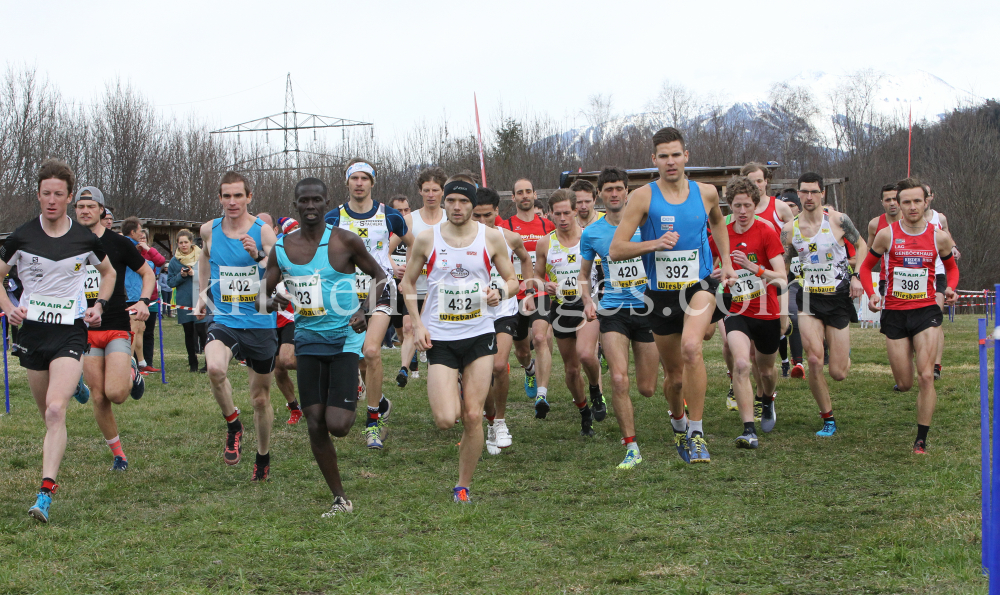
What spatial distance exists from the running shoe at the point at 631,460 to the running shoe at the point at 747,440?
1119mm

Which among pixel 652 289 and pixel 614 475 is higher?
pixel 652 289

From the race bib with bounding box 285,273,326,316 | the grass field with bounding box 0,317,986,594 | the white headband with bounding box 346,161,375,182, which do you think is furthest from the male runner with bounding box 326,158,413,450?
the race bib with bounding box 285,273,326,316

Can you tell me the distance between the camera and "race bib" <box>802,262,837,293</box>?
28.2 feet

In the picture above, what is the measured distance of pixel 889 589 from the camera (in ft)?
12.4

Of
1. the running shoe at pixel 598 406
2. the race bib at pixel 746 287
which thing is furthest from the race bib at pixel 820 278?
the running shoe at pixel 598 406

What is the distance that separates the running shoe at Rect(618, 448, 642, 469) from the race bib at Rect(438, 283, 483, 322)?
178 cm

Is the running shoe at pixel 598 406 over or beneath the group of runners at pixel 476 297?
beneath

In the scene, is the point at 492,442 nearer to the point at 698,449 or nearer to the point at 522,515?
the point at 698,449

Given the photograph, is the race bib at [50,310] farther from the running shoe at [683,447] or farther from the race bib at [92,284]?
the running shoe at [683,447]

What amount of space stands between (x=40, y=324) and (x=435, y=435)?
148 inches

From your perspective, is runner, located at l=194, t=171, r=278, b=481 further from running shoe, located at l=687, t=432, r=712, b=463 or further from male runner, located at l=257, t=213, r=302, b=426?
running shoe, located at l=687, t=432, r=712, b=463

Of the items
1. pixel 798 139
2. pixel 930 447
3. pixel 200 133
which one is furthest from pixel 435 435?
pixel 798 139

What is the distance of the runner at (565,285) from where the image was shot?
8.58m

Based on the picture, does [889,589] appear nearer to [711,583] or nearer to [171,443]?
[711,583]
